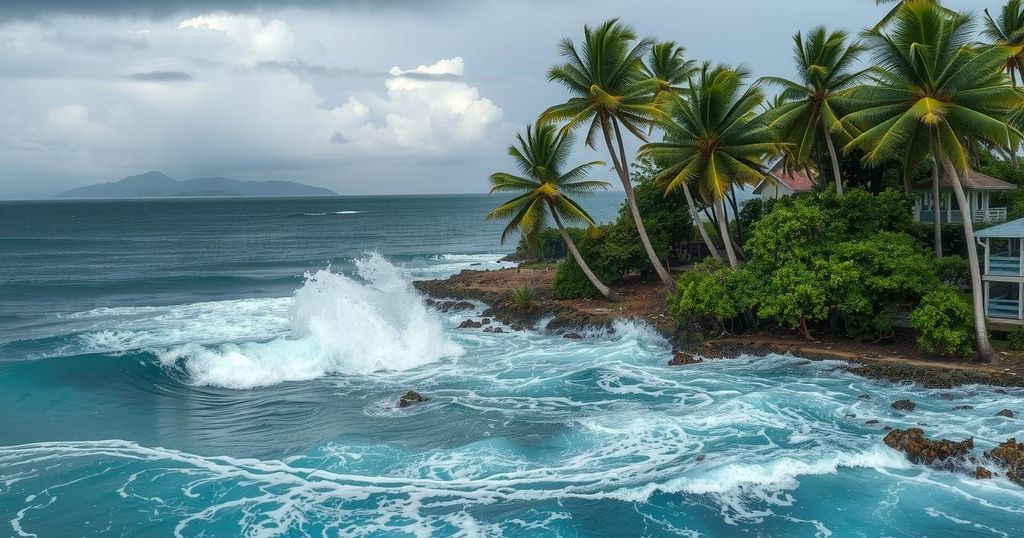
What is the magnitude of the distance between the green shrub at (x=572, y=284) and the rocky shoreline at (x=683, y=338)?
0.59m

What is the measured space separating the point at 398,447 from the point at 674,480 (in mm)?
6054

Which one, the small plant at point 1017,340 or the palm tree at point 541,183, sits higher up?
the palm tree at point 541,183

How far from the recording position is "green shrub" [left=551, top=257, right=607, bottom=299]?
33.0m

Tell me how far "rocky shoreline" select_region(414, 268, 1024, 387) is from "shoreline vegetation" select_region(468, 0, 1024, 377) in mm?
93

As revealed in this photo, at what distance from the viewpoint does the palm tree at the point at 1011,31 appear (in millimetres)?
30031

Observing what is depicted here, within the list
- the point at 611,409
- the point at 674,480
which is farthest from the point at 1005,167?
the point at 674,480

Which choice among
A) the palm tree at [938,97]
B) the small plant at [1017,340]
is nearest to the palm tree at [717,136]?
the palm tree at [938,97]

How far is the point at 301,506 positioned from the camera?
14.2m

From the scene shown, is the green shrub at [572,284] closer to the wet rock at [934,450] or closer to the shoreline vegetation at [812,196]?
the shoreline vegetation at [812,196]

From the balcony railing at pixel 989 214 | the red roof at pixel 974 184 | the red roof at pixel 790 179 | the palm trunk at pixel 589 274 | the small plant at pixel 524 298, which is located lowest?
the small plant at pixel 524 298

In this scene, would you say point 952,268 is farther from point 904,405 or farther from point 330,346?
point 330,346

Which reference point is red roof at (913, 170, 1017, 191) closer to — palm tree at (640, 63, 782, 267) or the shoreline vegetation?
the shoreline vegetation

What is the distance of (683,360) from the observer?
23922 mm

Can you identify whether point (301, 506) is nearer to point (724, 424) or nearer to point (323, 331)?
point (724, 424)
